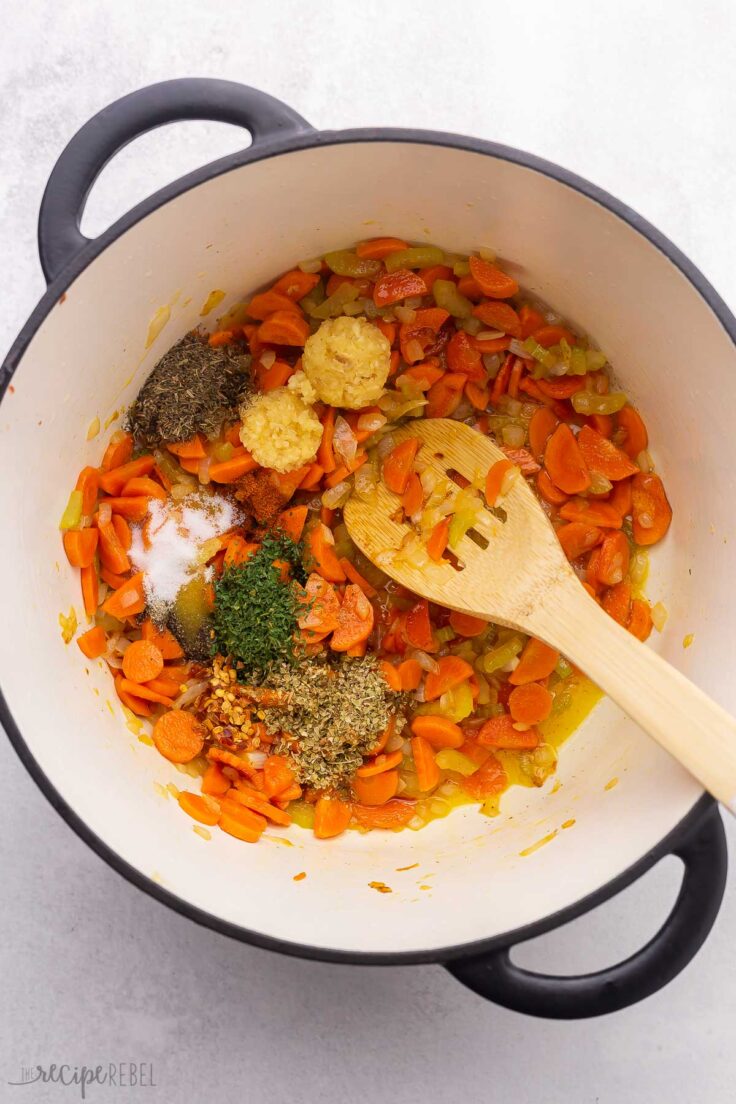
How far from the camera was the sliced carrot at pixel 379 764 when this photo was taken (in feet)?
7.80

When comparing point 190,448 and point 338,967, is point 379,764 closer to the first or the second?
point 338,967

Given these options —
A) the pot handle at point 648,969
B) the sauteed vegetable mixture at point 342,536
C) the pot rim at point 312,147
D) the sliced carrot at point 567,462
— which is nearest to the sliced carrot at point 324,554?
the sauteed vegetable mixture at point 342,536

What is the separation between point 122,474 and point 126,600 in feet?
1.08

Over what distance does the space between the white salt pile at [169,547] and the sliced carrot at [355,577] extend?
374 millimetres

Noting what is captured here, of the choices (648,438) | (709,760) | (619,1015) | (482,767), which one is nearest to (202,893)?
(482,767)

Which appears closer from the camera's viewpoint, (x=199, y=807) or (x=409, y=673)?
(x=199, y=807)

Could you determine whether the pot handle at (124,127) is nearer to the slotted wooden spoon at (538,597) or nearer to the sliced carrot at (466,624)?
the slotted wooden spoon at (538,597)

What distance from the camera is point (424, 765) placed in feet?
7.93

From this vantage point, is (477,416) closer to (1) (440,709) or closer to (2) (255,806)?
(1) (440,709)

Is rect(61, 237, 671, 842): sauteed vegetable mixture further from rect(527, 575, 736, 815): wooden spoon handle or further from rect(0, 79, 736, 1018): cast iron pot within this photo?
rect(527, 575, 736, 815): wooden spoon handle

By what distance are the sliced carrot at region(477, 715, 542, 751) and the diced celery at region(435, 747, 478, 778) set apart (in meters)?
0.07

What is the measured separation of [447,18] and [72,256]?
4.75 feet

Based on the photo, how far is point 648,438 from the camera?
2398 millimetres

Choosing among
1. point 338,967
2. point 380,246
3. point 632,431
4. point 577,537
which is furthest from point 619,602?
point 338,967
